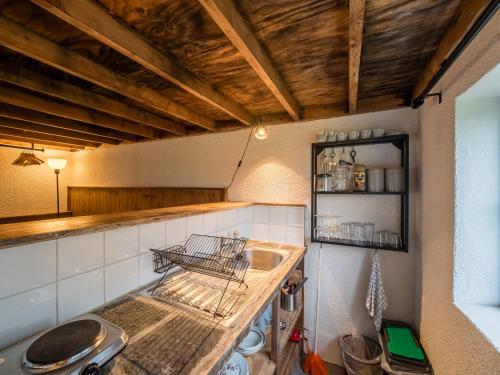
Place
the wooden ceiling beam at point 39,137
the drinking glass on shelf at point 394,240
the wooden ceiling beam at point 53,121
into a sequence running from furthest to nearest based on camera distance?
the wooden ceiling beam at point 39,137
the wooden ceiling beam at point 53,121
the drinking glass on shelf at point 394,240

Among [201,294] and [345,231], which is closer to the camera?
[201,294]

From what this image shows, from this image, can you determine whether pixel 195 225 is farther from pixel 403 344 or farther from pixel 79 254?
pixel 403 344

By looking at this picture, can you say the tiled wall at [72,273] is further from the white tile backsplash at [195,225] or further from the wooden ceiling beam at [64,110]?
the wooden ceiling beam at [64,110]

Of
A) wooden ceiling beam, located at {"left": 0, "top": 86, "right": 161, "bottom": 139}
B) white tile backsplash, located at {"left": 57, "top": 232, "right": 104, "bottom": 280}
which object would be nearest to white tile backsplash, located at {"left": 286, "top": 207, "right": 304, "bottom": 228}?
white tile backsplash, located at {"left": 57, "top": 232, "right": 104, "bottom": 280}

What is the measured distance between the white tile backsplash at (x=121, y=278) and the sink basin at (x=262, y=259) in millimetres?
855

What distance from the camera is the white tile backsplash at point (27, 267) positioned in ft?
2.02

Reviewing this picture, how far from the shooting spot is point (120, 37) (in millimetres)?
895

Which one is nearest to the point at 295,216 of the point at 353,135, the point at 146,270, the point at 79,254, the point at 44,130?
the point at 353,135

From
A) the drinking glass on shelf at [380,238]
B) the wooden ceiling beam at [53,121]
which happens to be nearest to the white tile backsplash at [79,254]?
the drinking glass on shelf at [380,238]

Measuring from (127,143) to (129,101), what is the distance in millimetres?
1406

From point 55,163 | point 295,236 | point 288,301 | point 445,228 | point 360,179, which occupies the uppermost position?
point 55,163

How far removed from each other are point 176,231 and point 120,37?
91cm

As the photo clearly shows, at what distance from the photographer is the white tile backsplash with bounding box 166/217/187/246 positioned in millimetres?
1129

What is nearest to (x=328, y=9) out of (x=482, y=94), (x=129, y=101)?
(x=482, y=94)
